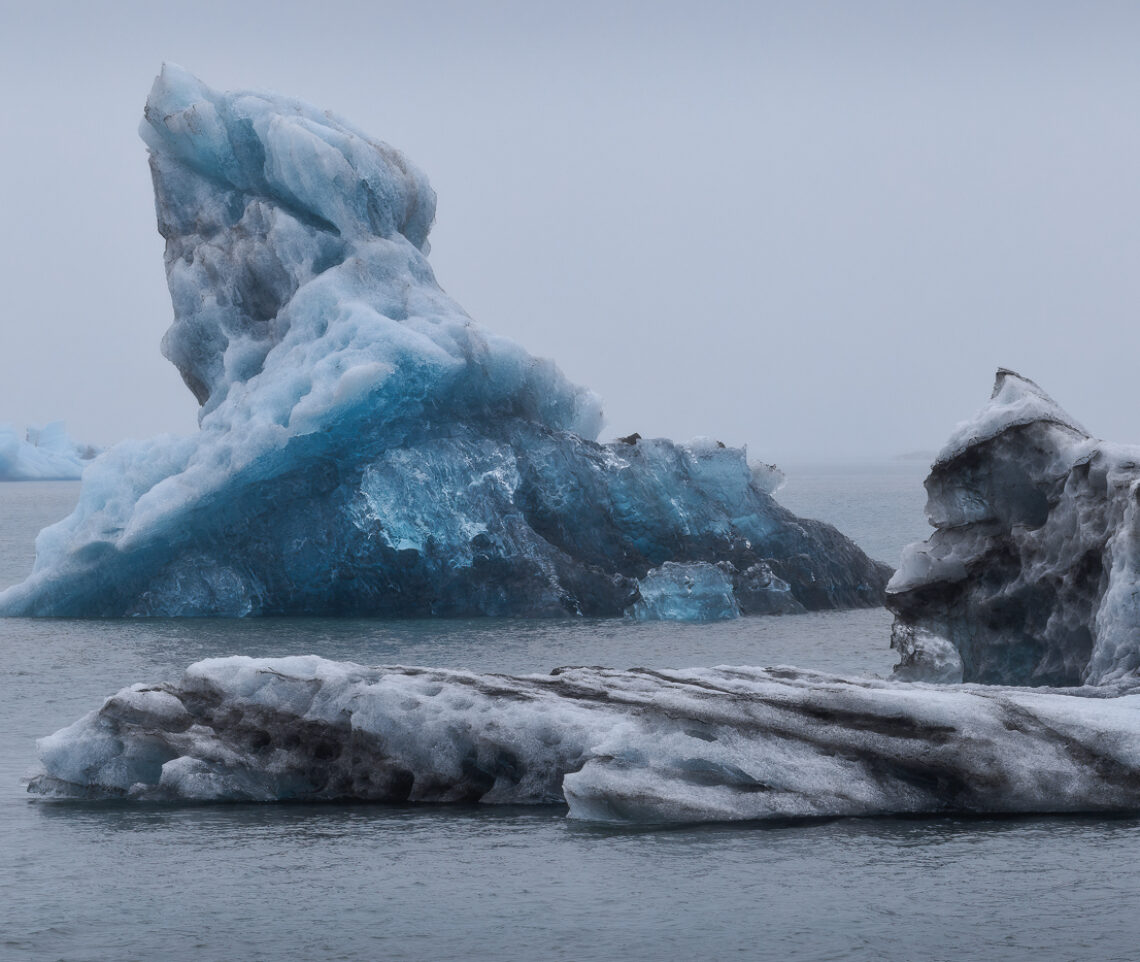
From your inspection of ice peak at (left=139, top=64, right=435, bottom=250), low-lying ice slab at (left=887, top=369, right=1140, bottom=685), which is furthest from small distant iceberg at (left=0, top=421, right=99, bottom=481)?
low-lying ice slab at (left=887, top=369, right=1140, bottom=685)

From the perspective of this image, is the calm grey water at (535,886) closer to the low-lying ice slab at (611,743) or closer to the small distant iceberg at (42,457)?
the low-lying ice slab at (611,743)

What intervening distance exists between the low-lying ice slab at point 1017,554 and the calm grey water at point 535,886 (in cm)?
542

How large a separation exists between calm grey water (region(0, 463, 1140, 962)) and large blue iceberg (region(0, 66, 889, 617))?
15064mm

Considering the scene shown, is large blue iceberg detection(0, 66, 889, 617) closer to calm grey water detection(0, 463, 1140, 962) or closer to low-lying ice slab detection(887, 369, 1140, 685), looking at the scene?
low-lying ice slab detection(887, 369, 1140, 685)

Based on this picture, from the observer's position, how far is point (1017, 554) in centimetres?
1934

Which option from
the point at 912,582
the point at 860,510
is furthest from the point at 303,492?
the point at 860,510

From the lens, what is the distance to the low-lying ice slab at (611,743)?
44.1ft

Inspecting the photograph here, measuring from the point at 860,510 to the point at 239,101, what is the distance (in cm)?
6058

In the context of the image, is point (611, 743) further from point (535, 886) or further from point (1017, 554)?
point (1017, 554)

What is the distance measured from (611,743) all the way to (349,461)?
60.3ft

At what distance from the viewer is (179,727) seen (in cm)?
1507

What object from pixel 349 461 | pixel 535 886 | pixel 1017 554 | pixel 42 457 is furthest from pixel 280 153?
pixel 42 457

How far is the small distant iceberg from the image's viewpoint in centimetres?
10425

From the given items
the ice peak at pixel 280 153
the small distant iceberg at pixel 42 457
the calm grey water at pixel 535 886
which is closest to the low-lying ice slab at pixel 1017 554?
the calm grey water at pixel 535 886
